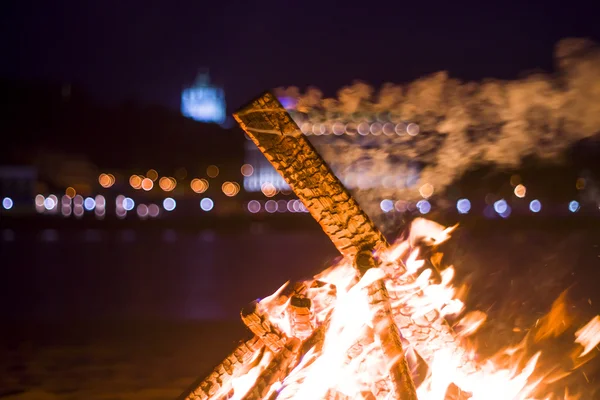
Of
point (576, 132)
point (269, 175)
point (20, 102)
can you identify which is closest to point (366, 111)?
point (576, 132)

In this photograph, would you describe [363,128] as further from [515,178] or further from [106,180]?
[106,180]

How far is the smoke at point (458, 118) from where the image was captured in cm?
342

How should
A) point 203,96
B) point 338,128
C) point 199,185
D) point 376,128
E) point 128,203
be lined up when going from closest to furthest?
point 338,128, point 376,128, point 128,203, point 199,185, point 203,96

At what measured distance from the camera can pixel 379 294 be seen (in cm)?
299

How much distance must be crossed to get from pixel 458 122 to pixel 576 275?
876 cm

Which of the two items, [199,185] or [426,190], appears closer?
[426,190]

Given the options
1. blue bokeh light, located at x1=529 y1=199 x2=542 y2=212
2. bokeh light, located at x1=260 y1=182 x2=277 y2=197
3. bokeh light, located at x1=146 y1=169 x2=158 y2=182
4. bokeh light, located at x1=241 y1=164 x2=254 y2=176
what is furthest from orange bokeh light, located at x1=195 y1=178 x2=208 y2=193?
blue bokeh light, located at x1=529 y1=199 x2=542 y2=212

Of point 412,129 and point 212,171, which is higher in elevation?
point 212,171

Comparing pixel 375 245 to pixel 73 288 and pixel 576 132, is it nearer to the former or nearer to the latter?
pixel 576 132

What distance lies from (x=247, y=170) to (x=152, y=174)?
535 inches

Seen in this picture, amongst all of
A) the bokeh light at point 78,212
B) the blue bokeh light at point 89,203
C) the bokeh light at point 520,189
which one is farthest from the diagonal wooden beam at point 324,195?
the blue bokeh light at point 89,203

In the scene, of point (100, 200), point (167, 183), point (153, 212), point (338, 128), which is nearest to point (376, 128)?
point (338, 128)

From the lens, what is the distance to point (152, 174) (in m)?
72.8

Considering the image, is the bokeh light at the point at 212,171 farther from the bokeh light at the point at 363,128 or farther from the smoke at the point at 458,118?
the bokeh light at the point at 363,128
